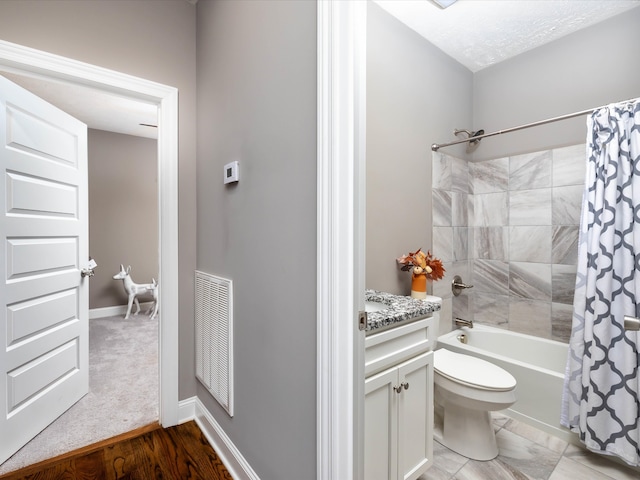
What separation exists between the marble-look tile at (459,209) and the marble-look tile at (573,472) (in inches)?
63.4

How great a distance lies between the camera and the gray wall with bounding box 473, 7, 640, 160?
6.66 ft

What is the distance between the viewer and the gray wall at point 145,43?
1527 millimetres

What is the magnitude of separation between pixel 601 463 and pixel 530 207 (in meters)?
1.64

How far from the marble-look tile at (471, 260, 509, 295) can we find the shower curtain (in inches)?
28.7

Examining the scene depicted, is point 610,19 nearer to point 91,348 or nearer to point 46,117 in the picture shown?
point 46,117

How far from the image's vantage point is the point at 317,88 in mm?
968

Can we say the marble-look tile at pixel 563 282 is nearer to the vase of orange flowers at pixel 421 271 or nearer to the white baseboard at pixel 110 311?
the vase of orange flowers at pixel 421 271

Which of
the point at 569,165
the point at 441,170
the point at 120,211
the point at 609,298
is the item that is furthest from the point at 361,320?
the point at 120,211

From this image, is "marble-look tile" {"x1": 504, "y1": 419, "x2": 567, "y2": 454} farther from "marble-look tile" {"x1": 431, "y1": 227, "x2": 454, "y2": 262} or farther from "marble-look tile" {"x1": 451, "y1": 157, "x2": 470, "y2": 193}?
"marble-look tile" {"x1": 451, "y1": 157, "x2": 470, "y2": 193}

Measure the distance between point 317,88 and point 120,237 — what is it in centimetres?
456

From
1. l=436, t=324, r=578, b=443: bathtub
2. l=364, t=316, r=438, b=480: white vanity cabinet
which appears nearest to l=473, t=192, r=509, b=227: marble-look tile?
l=436, t=324, r=578, b=443: bathtub

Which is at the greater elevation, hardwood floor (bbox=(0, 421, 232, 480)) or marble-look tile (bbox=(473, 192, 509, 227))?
marble-look tile (bbox=(473, 192, 509, 227))

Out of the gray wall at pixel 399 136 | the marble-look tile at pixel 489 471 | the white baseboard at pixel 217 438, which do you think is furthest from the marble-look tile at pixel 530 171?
the white baseboard at pixel 217 438

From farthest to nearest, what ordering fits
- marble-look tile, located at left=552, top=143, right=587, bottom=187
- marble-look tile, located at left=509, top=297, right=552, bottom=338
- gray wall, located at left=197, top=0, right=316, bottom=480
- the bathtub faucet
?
the bathtub faucet
marble-look tile, located at left=509, top=297, right=552, bottom=338
marble-look tile, located at left=552, top=143, right=587, bottom=187
gray wall, located at left=197, top=0, right=316, bottom=480
